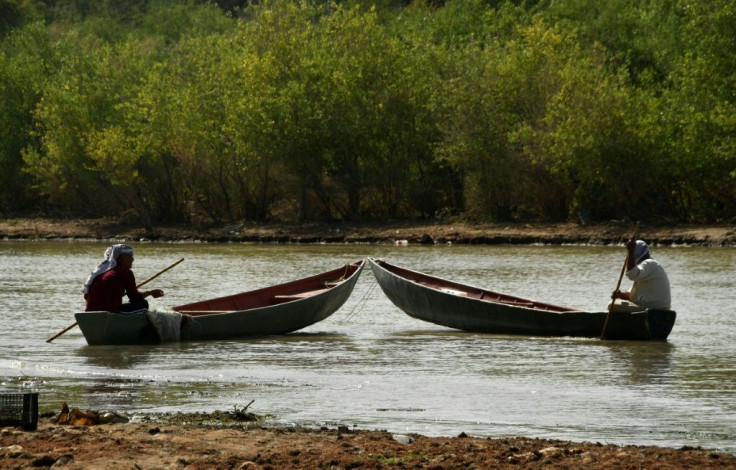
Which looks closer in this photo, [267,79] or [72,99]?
[267,79]

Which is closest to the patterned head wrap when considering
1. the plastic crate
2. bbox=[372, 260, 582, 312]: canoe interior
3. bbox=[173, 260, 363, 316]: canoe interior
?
bbox=[372, 260, 582, 312]: canoe interior

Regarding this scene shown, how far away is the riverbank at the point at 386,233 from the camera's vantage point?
41812 mm

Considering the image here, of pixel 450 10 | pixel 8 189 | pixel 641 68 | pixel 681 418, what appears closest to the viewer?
pixel 681 418

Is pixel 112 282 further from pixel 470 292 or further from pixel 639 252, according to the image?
pixel 639 252

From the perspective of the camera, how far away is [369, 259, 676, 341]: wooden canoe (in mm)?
18516

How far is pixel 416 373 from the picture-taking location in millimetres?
15727

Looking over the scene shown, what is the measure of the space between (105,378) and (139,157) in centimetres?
3646

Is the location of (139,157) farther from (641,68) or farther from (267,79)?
(641,68)

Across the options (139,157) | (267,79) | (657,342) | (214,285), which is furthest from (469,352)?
(139,157)

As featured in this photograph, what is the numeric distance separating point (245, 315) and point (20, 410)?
342 inches

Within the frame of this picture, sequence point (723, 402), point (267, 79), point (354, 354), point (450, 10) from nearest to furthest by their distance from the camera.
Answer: point (723, 402), point (354, 354), point (267, 79), point (450, 10)

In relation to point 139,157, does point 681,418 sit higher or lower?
lower

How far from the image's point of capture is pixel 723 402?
1327cm

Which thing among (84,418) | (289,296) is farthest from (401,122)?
(84,418)
